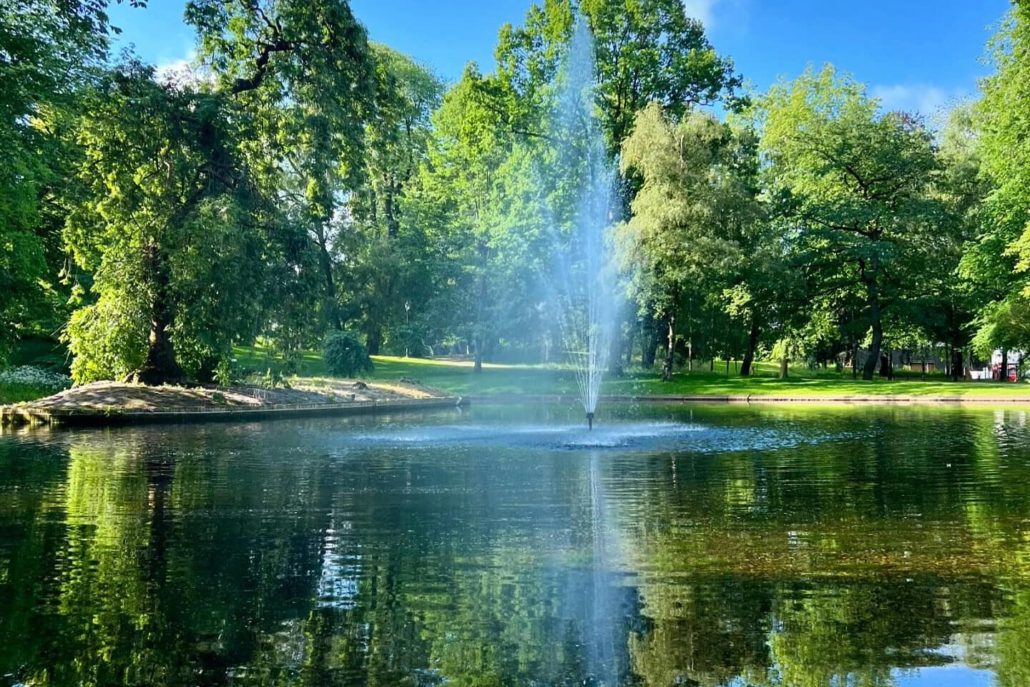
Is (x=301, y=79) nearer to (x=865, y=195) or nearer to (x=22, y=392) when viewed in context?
(x=22, y=392)

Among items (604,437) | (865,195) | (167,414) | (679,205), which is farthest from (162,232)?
(865,195)

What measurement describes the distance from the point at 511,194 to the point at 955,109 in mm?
37598

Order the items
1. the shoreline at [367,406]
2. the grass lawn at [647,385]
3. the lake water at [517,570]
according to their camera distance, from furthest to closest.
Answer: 1. the grass lawn at [647,385]
2. the shoreline at [367,406]
3. the lake water at [517,570]

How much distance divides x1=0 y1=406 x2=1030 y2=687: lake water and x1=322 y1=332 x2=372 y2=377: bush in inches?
788

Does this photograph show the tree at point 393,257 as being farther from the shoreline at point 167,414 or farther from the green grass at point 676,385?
the shoreline at point 167,414

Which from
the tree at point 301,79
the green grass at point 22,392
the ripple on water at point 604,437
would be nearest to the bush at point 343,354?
the tree at point 301,79

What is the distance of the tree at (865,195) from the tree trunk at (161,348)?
36.4 m

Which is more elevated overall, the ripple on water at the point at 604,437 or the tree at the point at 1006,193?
the tree at the point at 1006,193

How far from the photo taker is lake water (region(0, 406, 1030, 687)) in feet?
17.3

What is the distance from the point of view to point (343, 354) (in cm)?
3631

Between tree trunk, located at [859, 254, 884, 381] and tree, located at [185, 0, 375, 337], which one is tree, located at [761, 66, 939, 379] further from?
tree, located at [185, 0, 375, 337]

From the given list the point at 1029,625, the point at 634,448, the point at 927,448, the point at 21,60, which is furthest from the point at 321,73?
the point at 1029,625

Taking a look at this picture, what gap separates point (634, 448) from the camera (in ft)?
58.7

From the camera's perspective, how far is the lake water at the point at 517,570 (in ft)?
17.3
